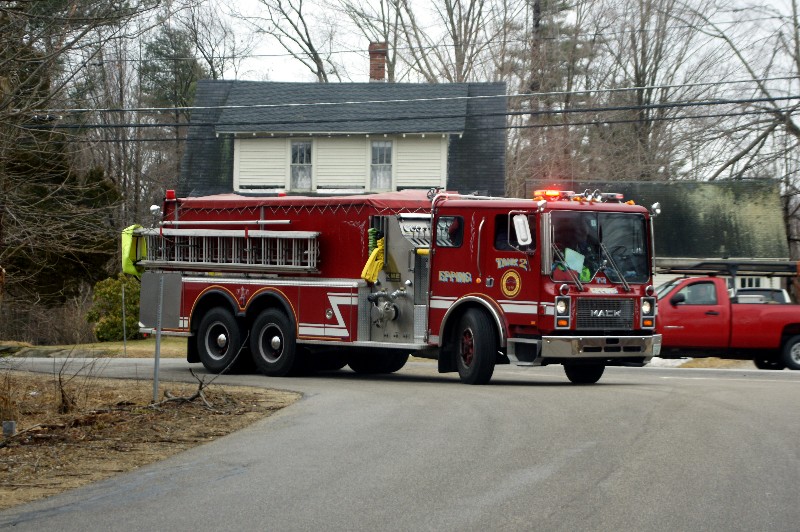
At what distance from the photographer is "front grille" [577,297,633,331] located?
16828mm

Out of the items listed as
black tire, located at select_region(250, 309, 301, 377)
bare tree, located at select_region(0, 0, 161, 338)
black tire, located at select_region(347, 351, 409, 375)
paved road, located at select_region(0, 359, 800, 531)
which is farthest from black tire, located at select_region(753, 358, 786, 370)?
bare tree, located at select_region(0, 0, 161, 338)

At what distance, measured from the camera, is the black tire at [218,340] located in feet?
65.8

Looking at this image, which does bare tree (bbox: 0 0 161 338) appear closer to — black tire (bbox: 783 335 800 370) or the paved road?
the paved road

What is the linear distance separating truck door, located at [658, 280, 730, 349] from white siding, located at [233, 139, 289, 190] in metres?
17.4

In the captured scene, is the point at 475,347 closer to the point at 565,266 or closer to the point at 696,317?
the point at 565,266

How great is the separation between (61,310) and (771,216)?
21.5 meters

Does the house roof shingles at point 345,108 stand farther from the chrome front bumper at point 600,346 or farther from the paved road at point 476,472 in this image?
the paved road at point 476,472

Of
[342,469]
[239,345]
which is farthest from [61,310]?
[342,469]

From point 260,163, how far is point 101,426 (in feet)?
88.4

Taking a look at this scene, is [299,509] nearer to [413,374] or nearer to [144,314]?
[144,314]

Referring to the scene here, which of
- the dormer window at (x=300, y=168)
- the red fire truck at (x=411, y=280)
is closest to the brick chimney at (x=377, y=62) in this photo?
the dormer window at (x=300, y=168)

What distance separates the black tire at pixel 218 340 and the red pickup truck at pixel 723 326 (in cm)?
887

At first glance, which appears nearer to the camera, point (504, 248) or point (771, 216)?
point (504, 248)

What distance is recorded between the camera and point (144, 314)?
14023mm
